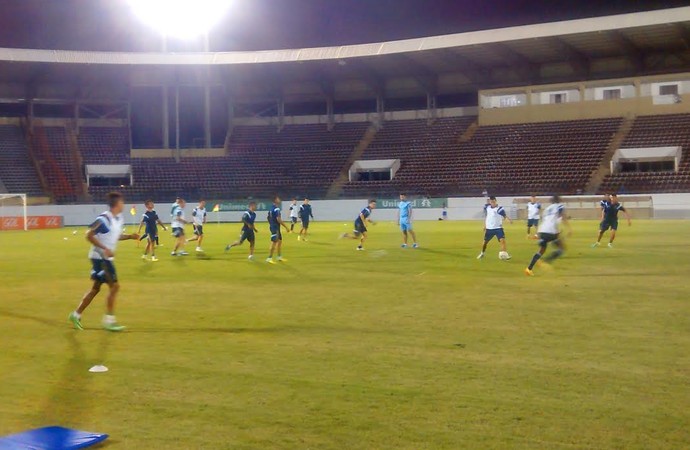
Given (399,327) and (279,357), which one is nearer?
(279,357)

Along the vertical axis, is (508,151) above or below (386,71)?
below

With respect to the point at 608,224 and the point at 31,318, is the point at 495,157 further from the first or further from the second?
the point at 31,318

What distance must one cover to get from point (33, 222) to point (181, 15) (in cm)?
2005

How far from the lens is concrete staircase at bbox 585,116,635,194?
1950 inches

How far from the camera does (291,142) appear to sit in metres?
63.6

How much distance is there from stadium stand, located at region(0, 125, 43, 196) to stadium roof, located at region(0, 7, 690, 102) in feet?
16.3

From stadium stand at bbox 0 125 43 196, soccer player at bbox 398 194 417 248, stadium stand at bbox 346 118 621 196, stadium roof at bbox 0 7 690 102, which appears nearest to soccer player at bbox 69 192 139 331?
soccer player at bbox 398 194 417 248

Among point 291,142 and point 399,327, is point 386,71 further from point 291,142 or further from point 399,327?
point 399,327

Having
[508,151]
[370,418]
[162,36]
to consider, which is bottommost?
[370,418]

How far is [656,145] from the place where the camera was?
5041 centimetres

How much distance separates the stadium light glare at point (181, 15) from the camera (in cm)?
5609

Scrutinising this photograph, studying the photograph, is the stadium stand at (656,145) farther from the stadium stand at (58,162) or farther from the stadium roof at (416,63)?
the stadium stand at (58,162)

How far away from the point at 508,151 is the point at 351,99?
16731mm

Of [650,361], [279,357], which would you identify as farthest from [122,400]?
[650,361]
